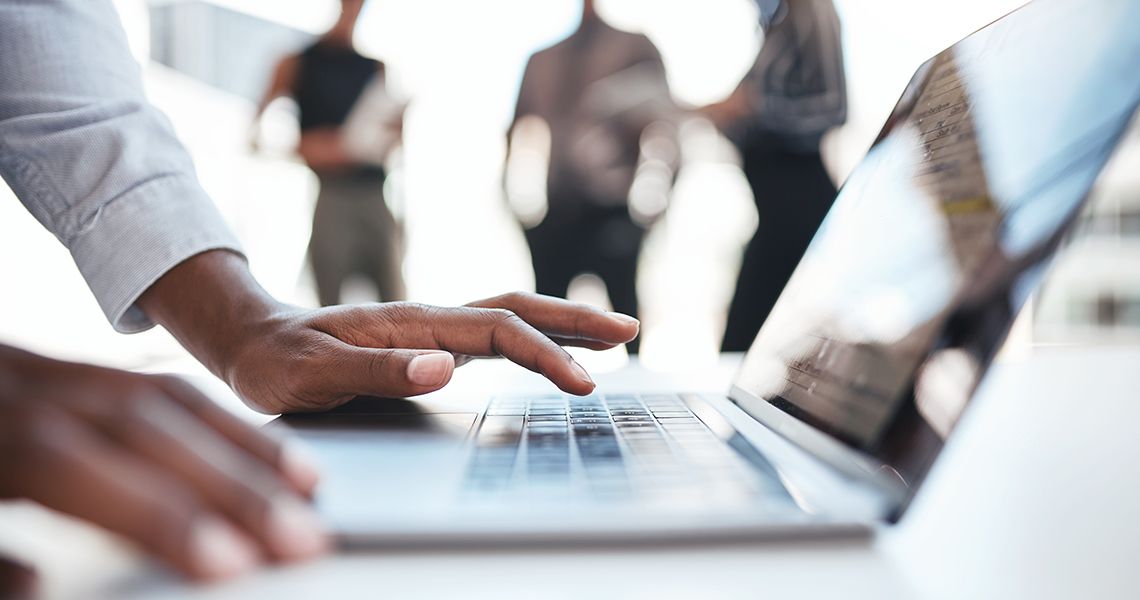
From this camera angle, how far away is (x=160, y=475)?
0.28 metres

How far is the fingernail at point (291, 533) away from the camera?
0.88 ft

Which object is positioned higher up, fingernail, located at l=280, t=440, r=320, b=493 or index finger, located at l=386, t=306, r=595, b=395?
fingernail, located at l=280, t=440, r=320, b=493

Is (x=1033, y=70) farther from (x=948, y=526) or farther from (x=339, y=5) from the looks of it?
(x=339, y=5)

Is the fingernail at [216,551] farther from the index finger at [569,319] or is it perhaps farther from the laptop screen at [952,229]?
the index finger at [569,319]

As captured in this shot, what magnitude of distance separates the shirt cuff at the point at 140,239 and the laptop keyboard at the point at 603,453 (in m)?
0.34

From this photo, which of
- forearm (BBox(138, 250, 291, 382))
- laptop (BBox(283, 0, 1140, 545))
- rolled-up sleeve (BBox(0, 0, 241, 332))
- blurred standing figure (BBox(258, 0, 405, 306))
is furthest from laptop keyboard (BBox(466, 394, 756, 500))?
blurred standing figure (BBox(258, 0, 405, 306))

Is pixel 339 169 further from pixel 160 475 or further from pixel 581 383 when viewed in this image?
pixel 160 475

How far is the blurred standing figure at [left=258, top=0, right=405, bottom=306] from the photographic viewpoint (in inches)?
98.0

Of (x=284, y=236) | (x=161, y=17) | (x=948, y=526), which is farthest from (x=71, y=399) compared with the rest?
(x=161, y=17)

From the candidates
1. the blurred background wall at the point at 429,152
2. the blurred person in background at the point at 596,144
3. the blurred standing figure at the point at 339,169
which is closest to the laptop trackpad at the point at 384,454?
the blurred person in background at the point at 596,144

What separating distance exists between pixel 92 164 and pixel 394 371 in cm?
39

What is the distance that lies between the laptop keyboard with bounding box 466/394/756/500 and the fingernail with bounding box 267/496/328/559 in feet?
0.24

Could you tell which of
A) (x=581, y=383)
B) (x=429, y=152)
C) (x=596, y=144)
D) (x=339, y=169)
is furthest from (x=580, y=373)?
(x=429, y=152)

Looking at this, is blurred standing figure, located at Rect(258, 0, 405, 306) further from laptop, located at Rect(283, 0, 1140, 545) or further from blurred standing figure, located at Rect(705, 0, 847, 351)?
laptop, located at Rect(283, 0, 1140, 545)
